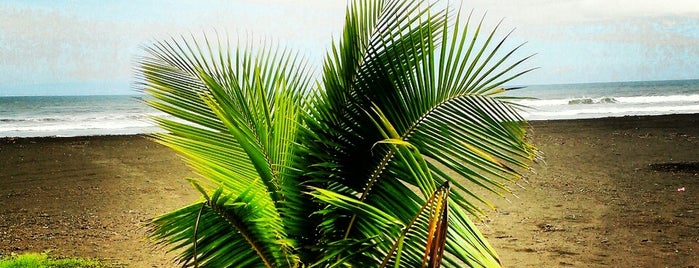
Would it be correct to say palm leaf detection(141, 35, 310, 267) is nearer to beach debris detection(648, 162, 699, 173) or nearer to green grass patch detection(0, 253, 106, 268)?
green grass patch detection(0, 253, 106, 268)

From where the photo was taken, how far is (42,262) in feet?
21.7

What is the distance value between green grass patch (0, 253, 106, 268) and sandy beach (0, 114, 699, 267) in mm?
221

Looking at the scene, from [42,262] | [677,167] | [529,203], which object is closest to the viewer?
[42,262]

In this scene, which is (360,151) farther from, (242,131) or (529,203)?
(529,203)

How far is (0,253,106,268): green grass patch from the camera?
6.43 metres

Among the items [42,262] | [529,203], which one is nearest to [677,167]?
[529,203]

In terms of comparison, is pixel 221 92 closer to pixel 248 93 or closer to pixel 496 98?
pixel 248 93

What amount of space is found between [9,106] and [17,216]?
4178 centimetres

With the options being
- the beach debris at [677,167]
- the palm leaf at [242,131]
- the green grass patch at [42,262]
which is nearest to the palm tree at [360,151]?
the palm leaf at [242,131]

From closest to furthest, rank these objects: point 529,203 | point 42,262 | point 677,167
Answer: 1. point 42,262
2. point 529,203
3. point 677,167

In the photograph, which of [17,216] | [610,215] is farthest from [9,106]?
[610,215]

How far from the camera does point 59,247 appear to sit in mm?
7395

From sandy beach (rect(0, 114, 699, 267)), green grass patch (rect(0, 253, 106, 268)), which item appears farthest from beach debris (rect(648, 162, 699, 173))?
green grass patch (rect(0, 253, 106, 268))

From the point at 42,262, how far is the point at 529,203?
18.8ft
